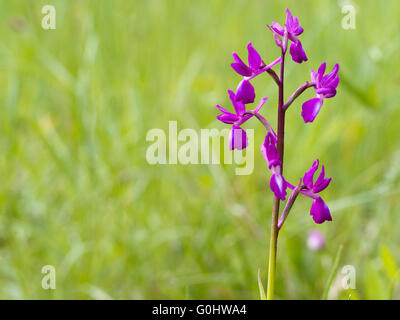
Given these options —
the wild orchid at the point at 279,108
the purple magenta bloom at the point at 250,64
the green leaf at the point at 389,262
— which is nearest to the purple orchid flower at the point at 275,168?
the wild orchid at the point at 279,108

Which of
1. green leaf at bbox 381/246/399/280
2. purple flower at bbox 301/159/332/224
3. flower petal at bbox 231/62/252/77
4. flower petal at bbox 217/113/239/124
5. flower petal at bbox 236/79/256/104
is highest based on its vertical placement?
flower petal at bbox 231/62/252/77

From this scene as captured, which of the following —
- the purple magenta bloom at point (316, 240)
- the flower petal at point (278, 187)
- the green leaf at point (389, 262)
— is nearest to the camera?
the flower petal at point (278, 187)

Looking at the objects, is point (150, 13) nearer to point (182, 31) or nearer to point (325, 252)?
point (182, 31)

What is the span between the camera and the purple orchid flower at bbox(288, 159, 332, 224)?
0.79 m

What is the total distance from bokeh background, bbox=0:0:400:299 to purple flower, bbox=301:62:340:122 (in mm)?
576

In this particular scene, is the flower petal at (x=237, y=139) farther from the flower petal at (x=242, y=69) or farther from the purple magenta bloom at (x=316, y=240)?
the purple magenta bloom at (x=316, y=240)

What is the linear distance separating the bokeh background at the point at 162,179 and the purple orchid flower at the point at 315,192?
0.49 m

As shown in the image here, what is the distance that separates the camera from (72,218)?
197 centimetres

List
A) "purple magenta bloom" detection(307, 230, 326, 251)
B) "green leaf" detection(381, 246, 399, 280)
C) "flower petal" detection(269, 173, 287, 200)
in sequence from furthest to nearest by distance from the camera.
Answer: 1. "purple magenta bloom" detection(307, 230, 326, 251)
2. "green leaf" detection(381, 246, 399, 280)
3. "flower petal" detection(269, 173, 287, 200)

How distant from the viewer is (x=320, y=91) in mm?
767

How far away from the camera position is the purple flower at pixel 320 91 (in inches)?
29.5

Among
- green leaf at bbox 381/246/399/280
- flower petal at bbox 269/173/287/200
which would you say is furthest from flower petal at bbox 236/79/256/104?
green leaf at bbox 381/246/399/280

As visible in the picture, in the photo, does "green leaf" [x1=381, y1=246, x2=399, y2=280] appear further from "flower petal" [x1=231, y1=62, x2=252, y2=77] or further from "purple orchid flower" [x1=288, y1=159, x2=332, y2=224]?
"flower petal" [x1=231, y1=62, x2=252, y2=77]

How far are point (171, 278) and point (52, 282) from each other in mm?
361
